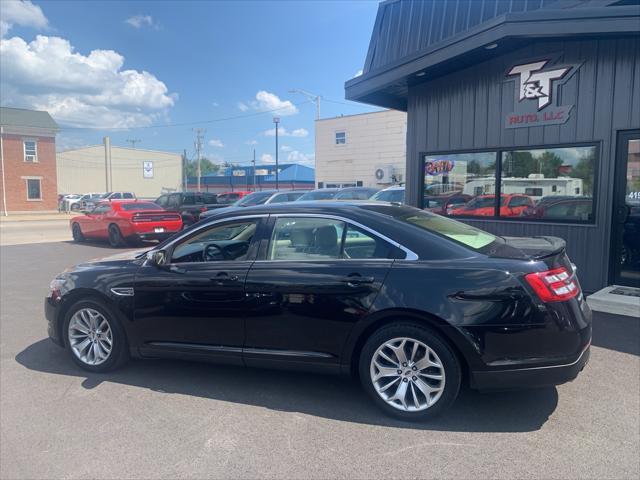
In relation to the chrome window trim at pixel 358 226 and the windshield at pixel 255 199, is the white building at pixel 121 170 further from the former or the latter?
the chrome window trim at pixel 358 226

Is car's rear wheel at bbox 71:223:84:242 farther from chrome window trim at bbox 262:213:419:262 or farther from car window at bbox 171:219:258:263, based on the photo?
chrome window trim at bbox 262:213:419:262

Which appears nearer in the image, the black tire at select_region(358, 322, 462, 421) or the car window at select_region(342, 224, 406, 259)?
the black tire at select_region(358, 322, 462, 421)

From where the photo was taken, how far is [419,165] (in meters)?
9.30

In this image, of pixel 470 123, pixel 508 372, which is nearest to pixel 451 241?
pixel 508 372

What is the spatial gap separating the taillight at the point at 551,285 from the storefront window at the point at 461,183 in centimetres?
508

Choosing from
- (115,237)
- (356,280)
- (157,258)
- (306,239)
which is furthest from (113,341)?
(115,237)

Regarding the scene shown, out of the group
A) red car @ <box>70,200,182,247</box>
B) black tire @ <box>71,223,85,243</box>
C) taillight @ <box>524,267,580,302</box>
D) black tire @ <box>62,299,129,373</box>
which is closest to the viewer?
taillight @ <box>524,267,580,302</box>

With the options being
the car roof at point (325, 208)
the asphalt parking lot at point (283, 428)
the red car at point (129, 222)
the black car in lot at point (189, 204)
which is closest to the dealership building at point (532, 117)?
the asphalt parking lot at point (283, 428)

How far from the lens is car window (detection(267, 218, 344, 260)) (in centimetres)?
389

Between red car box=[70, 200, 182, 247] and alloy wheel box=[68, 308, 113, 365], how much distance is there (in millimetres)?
10051

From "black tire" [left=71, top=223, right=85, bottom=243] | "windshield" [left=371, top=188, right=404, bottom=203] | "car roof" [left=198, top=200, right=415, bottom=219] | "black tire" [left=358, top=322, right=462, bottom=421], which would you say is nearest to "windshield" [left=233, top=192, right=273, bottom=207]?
"windshield" [left=371, top=188, right=404, bottom=203]

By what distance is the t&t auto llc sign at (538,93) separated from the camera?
7309mm

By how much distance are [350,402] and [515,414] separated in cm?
125

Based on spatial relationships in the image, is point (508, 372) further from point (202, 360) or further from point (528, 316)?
point (202, 360)
